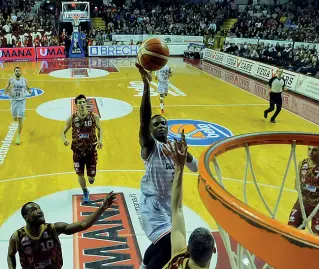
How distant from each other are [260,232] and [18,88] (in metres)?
8.66

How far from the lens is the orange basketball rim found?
1734mm

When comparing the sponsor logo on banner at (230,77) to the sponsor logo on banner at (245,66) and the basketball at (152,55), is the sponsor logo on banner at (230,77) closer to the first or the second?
the sponsor logo on banner at (245,66)

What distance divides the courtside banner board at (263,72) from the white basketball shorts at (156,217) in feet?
41.5

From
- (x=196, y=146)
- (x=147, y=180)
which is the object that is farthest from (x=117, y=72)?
(x=147, y=180)

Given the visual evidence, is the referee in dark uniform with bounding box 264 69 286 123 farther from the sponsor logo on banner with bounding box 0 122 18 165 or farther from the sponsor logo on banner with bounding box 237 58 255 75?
the sponsor logo on banner with bounding box 237 58 255 75

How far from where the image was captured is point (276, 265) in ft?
6.19

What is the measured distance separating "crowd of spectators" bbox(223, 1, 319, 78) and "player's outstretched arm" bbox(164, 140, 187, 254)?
15403mm

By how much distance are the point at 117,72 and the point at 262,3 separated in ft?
71.0

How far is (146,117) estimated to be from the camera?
3.92m

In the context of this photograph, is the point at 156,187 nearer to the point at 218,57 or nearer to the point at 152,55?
the point at 152,55

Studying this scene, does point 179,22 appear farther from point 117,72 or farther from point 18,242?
point 18,242

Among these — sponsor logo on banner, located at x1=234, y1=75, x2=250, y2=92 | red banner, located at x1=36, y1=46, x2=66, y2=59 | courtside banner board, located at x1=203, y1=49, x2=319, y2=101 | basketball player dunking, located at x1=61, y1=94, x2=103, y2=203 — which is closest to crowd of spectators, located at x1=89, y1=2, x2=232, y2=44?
red banner, located at x1=36, y1=46, x2=66, y2=59

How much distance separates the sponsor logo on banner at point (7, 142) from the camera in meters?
9.20

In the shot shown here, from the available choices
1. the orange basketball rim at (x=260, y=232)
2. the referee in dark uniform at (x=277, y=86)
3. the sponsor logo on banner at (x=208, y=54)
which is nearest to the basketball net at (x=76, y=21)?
the sponsor logo on banner at (x=208, y=54)
